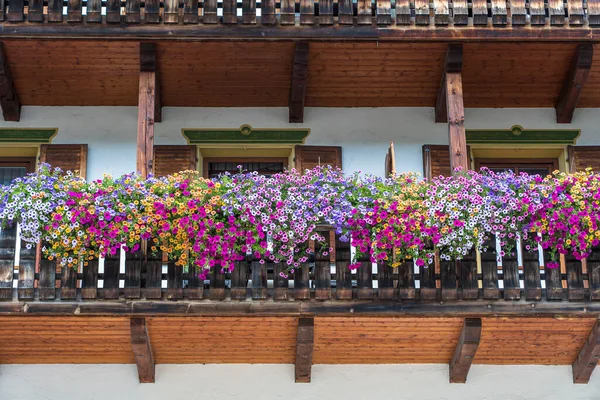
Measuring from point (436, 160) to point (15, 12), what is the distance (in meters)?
5.32

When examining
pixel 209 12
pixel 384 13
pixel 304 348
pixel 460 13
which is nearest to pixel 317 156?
pixel 384 13

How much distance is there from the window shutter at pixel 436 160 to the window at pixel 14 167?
192 inches

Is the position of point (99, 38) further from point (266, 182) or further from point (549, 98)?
point (549, 98)

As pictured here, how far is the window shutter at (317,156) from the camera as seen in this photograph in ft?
51.7

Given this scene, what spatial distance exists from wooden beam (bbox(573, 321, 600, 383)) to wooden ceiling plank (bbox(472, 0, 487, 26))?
3687 millimetres

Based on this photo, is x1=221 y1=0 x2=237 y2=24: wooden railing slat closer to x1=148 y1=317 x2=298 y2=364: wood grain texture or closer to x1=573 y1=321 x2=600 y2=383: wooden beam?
x1=148 y1=317 x2=298 y2=364: wood grain texture

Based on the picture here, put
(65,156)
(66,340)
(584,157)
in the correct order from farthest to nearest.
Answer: (584,157) → (65,156) → (66,340)

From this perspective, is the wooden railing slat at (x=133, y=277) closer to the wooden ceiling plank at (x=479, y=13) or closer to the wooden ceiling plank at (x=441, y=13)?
the wooden ceiling plank at (x=441, y=13)

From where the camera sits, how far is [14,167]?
1608 centimetres

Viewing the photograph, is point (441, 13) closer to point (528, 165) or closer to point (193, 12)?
point (528, 165)

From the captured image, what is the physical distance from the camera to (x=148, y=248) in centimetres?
1341

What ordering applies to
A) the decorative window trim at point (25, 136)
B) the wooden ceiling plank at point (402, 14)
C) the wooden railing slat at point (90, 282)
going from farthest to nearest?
1. the decorative window trim at point (25, 136)
2. the wooden ceiling plank at point (402, 14)
3. the wooden railing slat at point (90, 282)

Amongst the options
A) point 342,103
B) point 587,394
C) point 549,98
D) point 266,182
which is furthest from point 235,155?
point 587,394

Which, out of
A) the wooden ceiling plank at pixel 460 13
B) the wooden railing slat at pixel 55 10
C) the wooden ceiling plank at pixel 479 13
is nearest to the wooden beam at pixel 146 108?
the wooden railing slat at pixel 55 10
